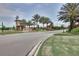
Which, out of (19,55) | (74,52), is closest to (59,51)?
(74,52)

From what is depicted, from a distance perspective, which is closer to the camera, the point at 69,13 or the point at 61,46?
the point at 61,46

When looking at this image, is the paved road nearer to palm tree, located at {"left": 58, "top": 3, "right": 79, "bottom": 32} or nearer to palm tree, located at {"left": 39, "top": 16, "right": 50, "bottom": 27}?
palm tree, located at {"left": 39, "top": 16, "right": 50, "bottom": 27}

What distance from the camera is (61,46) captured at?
3.34 m

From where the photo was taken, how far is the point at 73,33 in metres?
3.45

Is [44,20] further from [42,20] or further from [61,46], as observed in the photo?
[61,46]

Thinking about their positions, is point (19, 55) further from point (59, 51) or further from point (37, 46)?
point (59, 51)

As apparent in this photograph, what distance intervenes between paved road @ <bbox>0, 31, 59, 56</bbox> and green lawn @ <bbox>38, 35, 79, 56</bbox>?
6.2 inches

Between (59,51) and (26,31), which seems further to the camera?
(26,31)

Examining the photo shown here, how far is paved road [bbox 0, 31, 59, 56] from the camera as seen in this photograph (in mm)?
3322

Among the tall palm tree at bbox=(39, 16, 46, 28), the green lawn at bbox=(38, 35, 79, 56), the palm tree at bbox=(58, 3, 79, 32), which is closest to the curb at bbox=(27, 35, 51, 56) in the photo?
the green lawn at bbox=(38, 35, 79, 56)

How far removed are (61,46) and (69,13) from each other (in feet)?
1.58

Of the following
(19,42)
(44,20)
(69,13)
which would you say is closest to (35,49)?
(19,42)

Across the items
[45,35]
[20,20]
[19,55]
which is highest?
[20,20]

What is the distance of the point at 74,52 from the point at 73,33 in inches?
12.0
